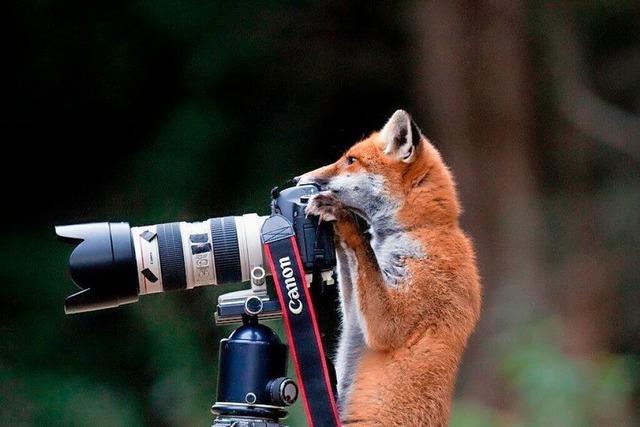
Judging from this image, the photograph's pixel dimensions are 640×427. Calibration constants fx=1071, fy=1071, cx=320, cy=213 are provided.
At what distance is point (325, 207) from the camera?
2.66 meters

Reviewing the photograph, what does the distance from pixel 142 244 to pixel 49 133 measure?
→ 3.68 m

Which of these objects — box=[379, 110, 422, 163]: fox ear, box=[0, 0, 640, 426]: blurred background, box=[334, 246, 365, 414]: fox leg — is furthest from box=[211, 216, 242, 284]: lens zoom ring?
box=[0, 0, 640, 426]: blurred background

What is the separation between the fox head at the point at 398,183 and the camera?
120 inches

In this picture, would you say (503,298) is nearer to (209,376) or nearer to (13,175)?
(209,376)

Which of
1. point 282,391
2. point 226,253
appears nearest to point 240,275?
point 226,253

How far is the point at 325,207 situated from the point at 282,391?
0.48 metres

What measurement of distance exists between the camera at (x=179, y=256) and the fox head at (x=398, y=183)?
42 cm

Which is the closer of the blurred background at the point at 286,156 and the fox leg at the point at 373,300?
the fox leg at the point at 373,300

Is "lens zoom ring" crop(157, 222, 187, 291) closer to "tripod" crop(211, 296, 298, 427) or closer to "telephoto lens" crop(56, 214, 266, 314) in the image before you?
"telephoto lens" crop(56, 214, 266, 314)

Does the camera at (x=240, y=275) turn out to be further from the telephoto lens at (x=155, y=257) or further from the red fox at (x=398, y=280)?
the red fox at (x=398, y=280)

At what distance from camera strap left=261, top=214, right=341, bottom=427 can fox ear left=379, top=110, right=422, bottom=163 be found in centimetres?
68

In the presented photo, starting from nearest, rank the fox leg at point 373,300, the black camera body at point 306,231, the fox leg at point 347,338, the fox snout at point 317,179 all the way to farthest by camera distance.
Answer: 1. the black camera body at point 306,231
2. the fox leg at point 373,300
3. the fox leg at point 347,338
4. the fox snout at point 317,179

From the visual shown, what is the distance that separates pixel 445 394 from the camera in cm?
289

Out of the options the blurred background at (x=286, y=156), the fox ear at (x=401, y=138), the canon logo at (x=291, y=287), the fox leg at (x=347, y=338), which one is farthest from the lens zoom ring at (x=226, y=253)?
the blurred background at (x=286, y=156)
